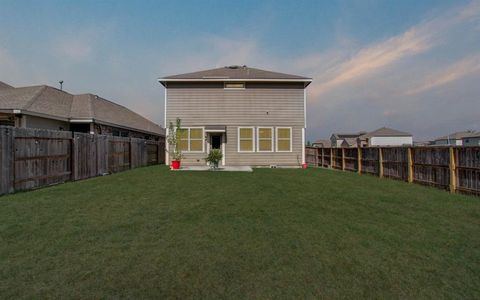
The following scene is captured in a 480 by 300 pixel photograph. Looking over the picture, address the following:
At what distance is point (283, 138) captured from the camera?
1625cm

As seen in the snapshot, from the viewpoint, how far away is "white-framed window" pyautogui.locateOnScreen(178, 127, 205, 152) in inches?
634

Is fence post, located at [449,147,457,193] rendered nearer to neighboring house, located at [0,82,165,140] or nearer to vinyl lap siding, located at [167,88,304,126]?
vinyl lap siding, located at [167,88,304,126]

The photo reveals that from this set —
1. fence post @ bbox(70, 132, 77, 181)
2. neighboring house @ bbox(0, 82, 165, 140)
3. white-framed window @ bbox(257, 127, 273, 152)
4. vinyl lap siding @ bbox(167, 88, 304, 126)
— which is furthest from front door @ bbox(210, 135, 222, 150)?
fence post @ bbox(70, 132, 77, 181)

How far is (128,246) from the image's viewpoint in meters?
3.22

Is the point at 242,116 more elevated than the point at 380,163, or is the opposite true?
the point at 242,116

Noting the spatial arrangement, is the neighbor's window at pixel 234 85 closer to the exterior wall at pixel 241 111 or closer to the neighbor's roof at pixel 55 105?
the exterior wall at pixel 241 111

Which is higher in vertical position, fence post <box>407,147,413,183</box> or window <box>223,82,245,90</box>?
window <box>223,82,245,90</box>

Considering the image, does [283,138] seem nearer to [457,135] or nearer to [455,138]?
[455,138]

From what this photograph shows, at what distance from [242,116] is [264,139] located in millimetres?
2046

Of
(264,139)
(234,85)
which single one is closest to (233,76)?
(234,85)

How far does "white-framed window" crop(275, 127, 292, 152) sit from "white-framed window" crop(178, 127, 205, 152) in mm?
4808

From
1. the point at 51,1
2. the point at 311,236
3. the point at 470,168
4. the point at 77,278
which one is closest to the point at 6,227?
the point at 77,278

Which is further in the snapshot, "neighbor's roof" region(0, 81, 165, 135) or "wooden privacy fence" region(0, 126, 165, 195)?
"neighbor's roof" region(0, 81, 165, 135)

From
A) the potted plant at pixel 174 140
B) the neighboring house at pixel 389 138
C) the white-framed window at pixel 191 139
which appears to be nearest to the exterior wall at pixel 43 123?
the potted plant at pixel 174 140
